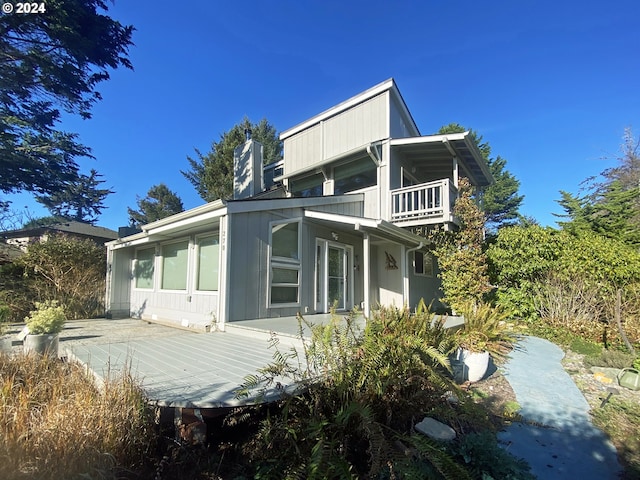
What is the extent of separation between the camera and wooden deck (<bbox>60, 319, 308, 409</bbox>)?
310cm

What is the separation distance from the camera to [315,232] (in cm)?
899

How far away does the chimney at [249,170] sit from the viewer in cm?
1216

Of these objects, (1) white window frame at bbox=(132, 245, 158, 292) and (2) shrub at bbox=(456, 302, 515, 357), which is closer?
(2) shrub at bbox=(456, 302, 515, 357)

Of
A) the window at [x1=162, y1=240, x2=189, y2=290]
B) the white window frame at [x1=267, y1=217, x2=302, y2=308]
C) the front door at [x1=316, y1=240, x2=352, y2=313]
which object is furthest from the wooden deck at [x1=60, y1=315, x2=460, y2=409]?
the window at [x1=162, y1=240, x2=189, y2=290]

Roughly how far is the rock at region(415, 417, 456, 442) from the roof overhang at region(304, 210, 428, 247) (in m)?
4.88

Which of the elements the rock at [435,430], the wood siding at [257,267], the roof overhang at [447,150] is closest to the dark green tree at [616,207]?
the roof overhang at [447,150]

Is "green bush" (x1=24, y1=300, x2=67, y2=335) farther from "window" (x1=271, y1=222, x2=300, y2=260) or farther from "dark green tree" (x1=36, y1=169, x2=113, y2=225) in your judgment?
"dark green tree" (x1=36, y1=169, x2=113, y2=225)

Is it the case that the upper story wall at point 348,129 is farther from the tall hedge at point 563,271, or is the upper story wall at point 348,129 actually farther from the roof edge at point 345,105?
the tall hedge at point 563,271

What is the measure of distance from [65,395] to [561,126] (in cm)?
1823

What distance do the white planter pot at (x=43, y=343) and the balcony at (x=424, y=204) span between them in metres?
8.52

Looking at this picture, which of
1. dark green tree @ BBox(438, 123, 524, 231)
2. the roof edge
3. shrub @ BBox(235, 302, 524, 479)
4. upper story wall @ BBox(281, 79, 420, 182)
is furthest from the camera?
dark green tree @ BBox(438, 123, 524, 231)

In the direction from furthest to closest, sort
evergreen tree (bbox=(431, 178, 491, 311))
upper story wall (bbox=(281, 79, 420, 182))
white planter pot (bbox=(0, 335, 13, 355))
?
upper story wall (bbox=(281, 79, 420, 182)) < evergreen tree (bbox=(431, 178, 491, 311)) < white planter pot (bbox=(0, 335, 13, 355))

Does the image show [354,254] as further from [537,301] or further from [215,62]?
[215,62]

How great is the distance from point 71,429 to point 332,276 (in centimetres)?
759
